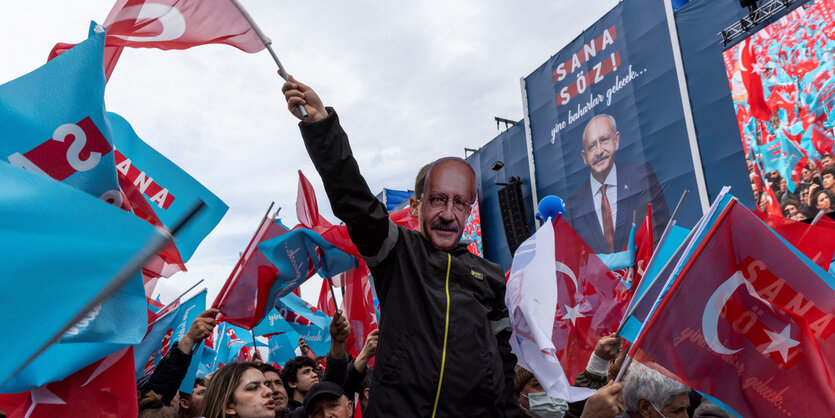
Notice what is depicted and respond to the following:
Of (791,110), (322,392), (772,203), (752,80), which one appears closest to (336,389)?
(322,392)

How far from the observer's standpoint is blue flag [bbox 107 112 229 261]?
3.55 metres

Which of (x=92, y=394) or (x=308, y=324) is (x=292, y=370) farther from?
(x=92, y=394)

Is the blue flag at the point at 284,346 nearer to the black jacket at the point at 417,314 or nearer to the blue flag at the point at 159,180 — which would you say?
the blue flag at the point at 159,180

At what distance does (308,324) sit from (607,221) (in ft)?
31.1

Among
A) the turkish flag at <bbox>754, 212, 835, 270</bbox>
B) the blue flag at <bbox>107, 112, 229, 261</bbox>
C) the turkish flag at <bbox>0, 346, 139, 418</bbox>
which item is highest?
the blue flag at <bbox>107, 112, 229, 261</bbox>

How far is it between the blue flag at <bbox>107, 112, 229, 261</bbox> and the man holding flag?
1.82m

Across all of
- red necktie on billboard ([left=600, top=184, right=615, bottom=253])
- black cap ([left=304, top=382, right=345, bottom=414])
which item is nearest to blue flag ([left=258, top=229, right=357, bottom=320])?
black cap ([left=304, top=382, right=345, bottom=414])

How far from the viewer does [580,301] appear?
4.02 meters

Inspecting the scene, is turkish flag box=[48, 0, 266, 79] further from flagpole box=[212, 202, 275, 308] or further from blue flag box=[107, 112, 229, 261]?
flagpole box=[212, 202, 275, 308]

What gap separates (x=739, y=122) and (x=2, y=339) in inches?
458

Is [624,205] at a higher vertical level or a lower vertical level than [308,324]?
higher

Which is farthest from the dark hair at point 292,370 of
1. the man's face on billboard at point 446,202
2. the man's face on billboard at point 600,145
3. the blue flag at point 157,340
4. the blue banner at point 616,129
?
the man's face on billboard at point 600,145

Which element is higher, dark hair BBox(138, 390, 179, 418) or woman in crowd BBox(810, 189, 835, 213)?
woman in crowd BBox(810, 189, 835, 213)

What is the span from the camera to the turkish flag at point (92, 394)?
2.35 metres
